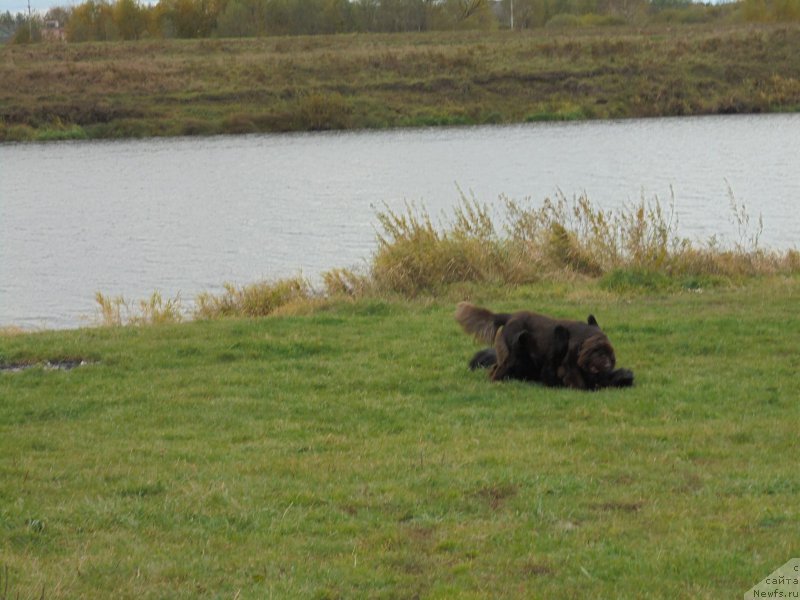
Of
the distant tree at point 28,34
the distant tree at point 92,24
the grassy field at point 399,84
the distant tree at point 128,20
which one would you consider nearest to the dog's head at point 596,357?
the grassy field at point 399,84

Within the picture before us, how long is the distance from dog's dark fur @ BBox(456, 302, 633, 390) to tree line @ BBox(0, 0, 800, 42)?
9714 centimetres

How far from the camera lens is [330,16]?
359 ft

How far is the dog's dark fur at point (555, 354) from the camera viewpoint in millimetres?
11000

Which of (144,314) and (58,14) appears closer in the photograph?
(144,314)

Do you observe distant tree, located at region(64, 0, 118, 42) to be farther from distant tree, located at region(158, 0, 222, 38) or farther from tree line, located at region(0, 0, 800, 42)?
distant tree, located at region(158, 0, 222, 38)

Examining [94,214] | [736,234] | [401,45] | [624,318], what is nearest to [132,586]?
[624,318]

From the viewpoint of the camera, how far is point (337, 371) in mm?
12258

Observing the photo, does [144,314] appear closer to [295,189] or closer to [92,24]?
[295,189]

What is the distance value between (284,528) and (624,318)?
28.8ft

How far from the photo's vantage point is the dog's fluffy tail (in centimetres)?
1209

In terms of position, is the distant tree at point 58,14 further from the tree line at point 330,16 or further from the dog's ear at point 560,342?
the dog's ear at point 560,342

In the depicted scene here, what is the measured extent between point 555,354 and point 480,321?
3.89ft

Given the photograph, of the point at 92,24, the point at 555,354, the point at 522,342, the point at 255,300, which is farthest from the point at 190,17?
the point at 555,354

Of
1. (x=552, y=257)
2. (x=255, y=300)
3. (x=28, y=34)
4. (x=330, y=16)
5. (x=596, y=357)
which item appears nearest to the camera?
(x=596, y=357)
